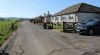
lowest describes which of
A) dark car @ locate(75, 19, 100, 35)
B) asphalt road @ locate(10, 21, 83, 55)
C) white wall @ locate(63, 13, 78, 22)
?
asphalt road @ locate(10, 21, 83, 55)

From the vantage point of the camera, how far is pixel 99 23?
2230cm

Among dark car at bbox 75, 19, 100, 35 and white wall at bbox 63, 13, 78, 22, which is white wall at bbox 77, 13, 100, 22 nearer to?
white wall at bbox 63, 13, 78, 22

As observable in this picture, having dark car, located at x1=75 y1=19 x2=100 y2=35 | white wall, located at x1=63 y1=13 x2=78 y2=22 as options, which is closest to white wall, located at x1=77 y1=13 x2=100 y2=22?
white wall, located at x1=63 y1=13 x2=78 y2=22

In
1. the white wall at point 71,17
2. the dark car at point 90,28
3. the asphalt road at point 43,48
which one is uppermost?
the white wall at point 71,17

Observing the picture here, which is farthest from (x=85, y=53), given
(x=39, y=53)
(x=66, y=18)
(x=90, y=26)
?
(x=66, y=18)

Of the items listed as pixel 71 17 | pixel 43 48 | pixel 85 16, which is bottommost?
pixel 43 48

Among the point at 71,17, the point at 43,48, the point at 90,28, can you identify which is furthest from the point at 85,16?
the point at 43,48

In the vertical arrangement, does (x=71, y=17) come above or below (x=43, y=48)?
above

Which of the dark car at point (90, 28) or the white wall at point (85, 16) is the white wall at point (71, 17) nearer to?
the white wall at point (85, 16)

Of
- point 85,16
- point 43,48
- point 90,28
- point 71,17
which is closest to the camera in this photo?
point 43,48

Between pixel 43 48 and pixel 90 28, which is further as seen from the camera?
pixel 90 28

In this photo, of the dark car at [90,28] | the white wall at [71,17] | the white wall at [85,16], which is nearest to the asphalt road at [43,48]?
the dark car at [90,28]

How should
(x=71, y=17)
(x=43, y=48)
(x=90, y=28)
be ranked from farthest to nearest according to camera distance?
1. (x=71, y=17)
2. (x=90, y=28)
3. (x=43, y=48)

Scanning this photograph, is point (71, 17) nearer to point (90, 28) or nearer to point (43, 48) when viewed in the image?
point (90, 28)
